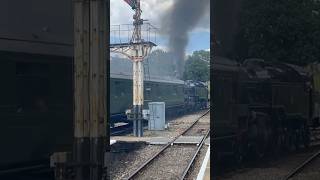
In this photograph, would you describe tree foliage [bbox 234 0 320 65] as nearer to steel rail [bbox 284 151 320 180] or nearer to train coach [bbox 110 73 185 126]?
steel rail [bbox 284 151 320 180]

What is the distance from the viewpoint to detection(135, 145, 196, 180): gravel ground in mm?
8087

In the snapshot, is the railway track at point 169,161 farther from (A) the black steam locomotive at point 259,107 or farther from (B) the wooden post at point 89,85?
(B) the wooden post at point 89,85

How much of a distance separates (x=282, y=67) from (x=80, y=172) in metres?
1.76

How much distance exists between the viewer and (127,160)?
10023 millimetres

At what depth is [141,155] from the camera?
11.1m

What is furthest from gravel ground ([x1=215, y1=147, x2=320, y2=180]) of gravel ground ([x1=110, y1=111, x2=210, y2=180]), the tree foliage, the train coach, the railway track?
the train coach

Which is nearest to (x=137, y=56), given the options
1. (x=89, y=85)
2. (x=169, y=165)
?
(x=169, y=165)

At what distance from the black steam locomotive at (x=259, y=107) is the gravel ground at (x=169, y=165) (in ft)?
13.9

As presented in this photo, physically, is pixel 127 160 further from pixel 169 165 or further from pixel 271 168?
pixel 271 168

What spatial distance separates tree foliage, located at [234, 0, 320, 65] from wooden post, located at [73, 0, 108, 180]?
1146 millimetres

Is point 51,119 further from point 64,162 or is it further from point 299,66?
point 299,66

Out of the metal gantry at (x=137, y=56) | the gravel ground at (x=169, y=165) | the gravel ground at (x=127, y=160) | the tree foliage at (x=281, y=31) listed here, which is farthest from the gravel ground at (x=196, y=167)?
the tree foliage at (x=281, y=31)

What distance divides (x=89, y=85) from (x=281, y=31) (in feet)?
5.24

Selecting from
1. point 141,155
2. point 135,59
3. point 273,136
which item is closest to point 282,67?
point 273,136
